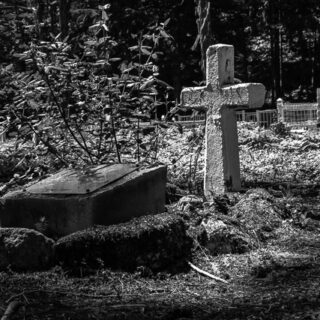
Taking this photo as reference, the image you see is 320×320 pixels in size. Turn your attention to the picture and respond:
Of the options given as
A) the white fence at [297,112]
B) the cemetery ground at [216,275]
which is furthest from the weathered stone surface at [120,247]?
the white fence at [297,112]

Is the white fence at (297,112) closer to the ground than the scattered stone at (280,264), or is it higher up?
higher up

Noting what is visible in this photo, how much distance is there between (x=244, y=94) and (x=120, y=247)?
151 inches

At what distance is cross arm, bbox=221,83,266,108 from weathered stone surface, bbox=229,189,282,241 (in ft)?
4.55

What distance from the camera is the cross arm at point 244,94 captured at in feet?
28.1

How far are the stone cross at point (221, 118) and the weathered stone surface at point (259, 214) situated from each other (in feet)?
3.79

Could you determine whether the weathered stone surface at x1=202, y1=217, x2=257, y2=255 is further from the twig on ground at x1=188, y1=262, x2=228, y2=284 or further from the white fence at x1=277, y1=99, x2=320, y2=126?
the white fence at x1=277, y1=99, x2=320, y2=126

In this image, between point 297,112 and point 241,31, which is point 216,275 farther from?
point 241,31

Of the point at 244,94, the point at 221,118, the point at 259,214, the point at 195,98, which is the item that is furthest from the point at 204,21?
the point at 259,214

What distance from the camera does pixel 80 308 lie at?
441 cm

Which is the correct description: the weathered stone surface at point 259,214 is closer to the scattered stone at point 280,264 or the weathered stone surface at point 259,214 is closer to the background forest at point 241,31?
the scattered stone at point 280,264

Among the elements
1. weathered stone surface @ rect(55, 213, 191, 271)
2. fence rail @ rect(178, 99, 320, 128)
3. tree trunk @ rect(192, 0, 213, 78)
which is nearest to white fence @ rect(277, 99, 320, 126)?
fence rail @ rect(178, 99, 320, 128)

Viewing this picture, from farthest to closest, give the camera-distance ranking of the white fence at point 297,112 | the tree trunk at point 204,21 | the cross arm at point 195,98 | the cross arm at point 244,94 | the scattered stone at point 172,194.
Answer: the white fence at point 297,112 < the tree trunk at point 204,21 < the cross arm at point 195,98 < the cross arm at point 244,94 < the scattered stone at point 172,194

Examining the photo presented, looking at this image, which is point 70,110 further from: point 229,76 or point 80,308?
point 80,308

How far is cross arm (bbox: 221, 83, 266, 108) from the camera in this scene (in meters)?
8.55
